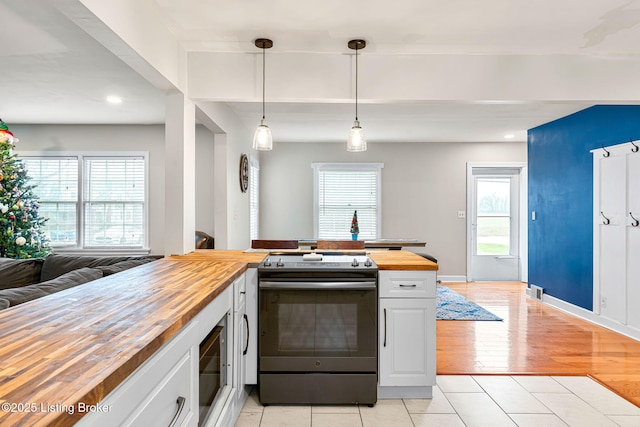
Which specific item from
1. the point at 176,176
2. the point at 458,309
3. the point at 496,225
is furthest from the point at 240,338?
the point at 496,225

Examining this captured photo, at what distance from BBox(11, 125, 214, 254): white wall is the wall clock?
0.92m

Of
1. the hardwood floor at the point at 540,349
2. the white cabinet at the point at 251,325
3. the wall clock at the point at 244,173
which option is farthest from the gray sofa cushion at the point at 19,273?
the hardwood floor at the point at 540,349

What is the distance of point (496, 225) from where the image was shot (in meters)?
7.18

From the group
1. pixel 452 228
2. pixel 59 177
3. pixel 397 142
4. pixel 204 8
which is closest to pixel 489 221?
pixel 452 228

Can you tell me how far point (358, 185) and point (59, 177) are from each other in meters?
4.54

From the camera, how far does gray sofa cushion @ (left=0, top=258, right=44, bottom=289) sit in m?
3.04

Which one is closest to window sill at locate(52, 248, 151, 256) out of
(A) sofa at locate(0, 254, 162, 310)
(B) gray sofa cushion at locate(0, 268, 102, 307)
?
(A) sofa at locate(0, 254, 162, 310)

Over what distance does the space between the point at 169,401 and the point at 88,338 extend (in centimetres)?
32

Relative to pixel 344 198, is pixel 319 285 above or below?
below

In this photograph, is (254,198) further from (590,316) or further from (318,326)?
(590,316)

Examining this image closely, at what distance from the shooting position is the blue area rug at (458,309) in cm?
465

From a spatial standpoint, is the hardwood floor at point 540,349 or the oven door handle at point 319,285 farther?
the hardwood floor at point 540,349

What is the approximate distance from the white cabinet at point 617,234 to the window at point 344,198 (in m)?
3.27

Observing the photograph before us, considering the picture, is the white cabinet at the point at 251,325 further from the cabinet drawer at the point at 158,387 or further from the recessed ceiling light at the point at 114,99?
the recessed ceiling light at the point at 114,99
